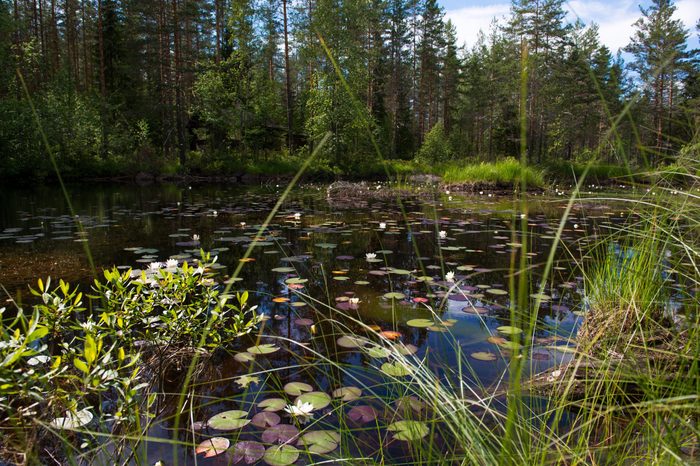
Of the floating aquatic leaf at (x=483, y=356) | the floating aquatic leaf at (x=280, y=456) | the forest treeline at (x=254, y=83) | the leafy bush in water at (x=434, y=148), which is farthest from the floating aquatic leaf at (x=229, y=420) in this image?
the leafy bush in water at (x=434, y=148)

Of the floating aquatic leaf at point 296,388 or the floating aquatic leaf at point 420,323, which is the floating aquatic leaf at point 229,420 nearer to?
the floating aquatic leaf at point 296,388

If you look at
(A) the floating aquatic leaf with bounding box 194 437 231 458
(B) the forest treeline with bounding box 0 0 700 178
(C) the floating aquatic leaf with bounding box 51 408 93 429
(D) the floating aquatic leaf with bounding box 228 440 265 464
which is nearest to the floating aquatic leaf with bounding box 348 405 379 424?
(D) the floating aquatic leaf with bounding box 228 440 265 464

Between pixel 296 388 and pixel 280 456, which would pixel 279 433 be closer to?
pixel 280 456

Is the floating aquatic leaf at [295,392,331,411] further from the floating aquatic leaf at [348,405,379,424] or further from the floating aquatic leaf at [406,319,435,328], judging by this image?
the floating aquatic leaf at [406,319,435,328]

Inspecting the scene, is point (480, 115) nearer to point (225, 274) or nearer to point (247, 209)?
point (247, 209)

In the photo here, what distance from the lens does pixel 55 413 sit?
123 centimetres

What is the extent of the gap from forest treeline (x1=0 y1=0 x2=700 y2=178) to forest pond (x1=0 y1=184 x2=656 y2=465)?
32.0ft

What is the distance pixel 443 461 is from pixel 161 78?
25305mm

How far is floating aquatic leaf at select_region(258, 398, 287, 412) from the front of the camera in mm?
1695

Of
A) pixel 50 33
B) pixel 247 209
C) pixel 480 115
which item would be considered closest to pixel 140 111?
pixel 50 33

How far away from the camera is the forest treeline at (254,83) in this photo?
17.0 m

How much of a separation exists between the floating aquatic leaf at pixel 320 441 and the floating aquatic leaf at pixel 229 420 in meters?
0.24

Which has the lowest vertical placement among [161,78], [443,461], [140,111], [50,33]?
[443,461]

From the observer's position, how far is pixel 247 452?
1440 millimetres
